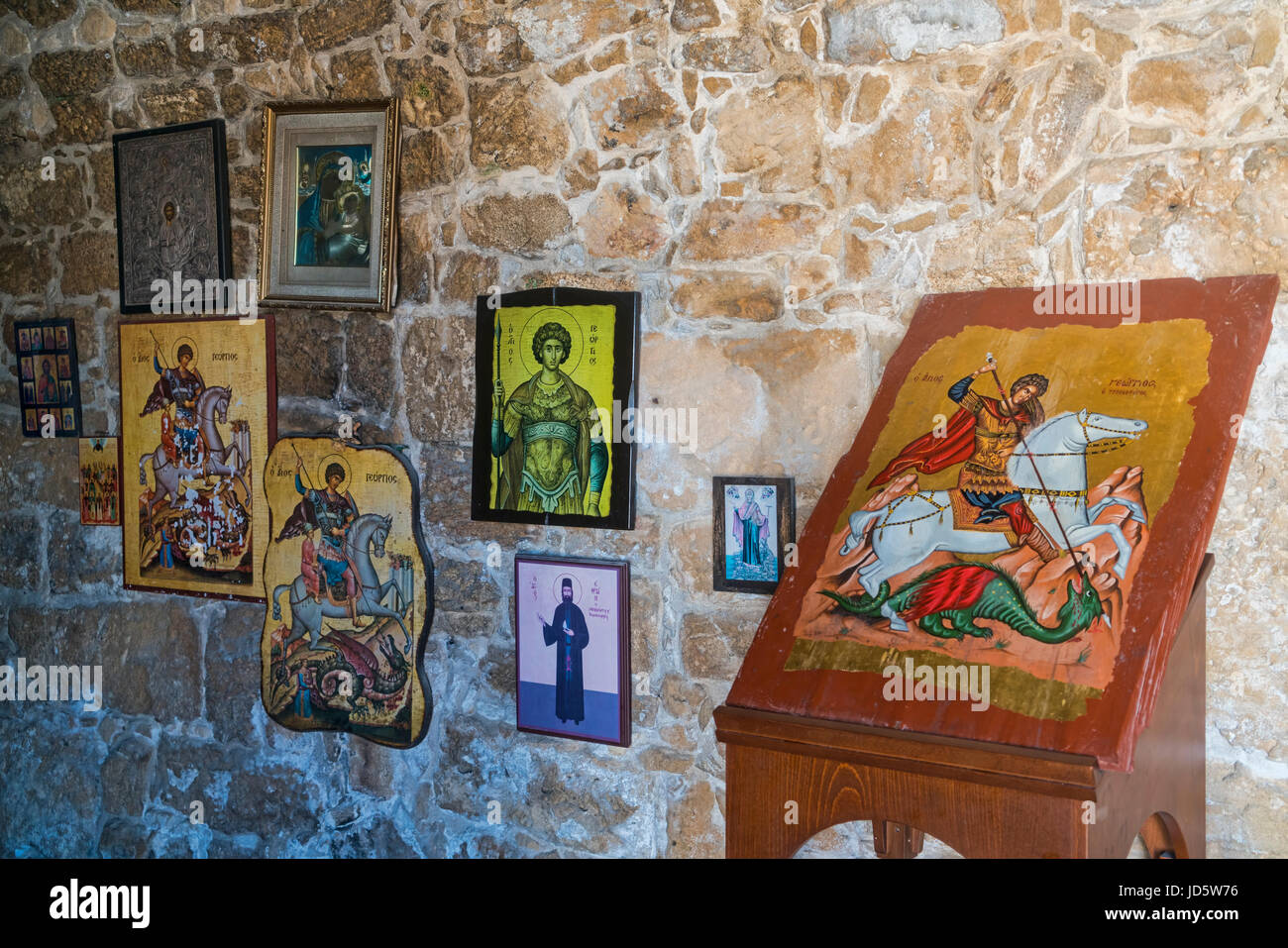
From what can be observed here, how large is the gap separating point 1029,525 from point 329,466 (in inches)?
83.1

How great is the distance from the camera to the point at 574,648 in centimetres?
294

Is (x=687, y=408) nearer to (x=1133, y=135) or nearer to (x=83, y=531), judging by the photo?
(x=1133, y=135)

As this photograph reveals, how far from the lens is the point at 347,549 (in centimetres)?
326

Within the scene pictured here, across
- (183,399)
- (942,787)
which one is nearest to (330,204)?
(183,399)

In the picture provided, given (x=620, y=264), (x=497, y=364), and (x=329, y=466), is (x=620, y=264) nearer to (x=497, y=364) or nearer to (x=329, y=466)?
(x=497, y=364)

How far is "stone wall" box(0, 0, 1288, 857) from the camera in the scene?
7.54 feet

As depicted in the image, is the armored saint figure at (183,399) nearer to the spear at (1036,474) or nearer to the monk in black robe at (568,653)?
the monk in black robe at (568,653)

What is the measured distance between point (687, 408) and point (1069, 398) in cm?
103

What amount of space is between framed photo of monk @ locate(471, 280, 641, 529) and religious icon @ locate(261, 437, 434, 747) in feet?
1.03

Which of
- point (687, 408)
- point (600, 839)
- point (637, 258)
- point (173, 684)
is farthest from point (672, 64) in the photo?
point (173, 684)

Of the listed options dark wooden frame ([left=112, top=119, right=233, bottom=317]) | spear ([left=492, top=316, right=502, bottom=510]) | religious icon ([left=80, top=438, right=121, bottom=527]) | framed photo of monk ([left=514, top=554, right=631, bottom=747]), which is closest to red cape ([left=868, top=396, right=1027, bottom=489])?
framed photo of monk ([left=514, top=554, right=631, bottom=747])

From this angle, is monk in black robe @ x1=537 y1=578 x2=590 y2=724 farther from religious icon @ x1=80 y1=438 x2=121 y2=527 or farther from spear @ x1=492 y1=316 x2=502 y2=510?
religious icon @ x1=80 y1=438 x2=121 y2=527

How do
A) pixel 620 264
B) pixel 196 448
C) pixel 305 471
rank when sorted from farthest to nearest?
pixel 196 448 → pixel 305 471 → pixel 620 264

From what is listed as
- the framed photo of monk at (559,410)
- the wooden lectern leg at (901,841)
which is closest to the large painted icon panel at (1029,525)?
the wooden lectern leg at (901,841)
